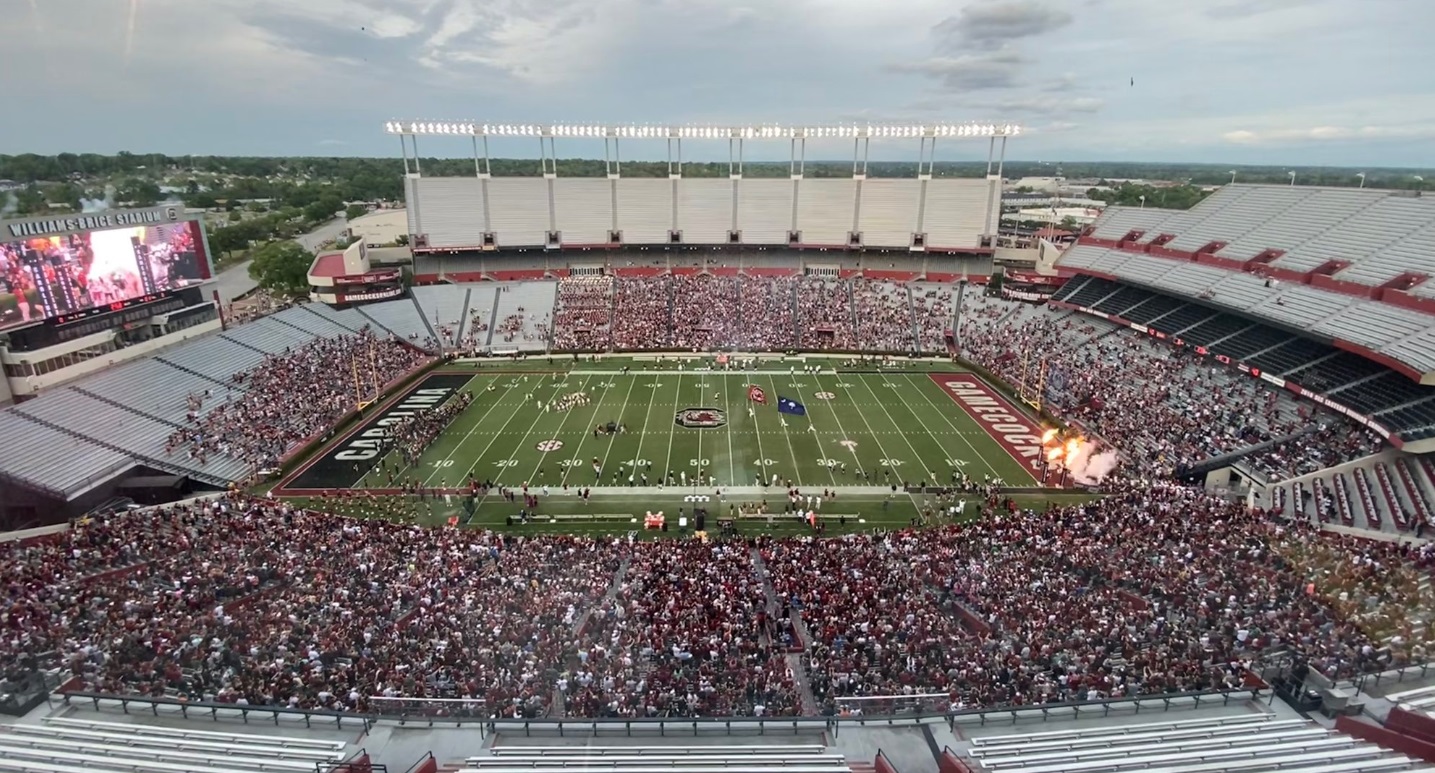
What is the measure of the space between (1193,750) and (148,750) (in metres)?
12.6

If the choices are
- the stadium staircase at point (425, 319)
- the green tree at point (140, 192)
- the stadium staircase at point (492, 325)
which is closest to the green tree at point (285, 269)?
the green tree at point (140, 192)

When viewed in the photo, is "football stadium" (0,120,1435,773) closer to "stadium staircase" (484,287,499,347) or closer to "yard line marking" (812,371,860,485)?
"yard line marking" (812,371,860,485)

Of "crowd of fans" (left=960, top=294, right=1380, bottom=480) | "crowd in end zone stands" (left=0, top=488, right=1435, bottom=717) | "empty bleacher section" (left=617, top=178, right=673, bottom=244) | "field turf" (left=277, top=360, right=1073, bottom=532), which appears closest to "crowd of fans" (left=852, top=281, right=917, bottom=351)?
"crowd of fans" (left=960, top=294, right=1380, bottom=480)

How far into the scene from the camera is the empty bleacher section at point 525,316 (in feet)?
164

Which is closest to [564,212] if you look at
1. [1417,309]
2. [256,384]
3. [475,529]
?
[256,384]

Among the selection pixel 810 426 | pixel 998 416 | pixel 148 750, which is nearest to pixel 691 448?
pixel 810 426

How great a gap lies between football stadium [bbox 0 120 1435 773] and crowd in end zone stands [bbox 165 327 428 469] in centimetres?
24

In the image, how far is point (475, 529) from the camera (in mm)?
24500

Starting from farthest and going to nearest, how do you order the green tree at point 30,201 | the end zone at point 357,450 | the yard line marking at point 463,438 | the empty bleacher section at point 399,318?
the empty bleacher section at point 399,318 < the green tree at point 30,201 < the yard line marking at point 463,438 < the end zone at point 357,450

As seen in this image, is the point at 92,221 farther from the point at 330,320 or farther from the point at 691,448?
the point at 691,448

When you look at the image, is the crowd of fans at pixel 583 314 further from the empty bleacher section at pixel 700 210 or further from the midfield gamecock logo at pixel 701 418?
the midfield gamecock logo at pixel 701 418

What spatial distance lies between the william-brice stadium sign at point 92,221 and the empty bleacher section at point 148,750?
2749 cm

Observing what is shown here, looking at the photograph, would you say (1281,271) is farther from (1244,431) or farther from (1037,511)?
(1037,511)

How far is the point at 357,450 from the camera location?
31656mm
